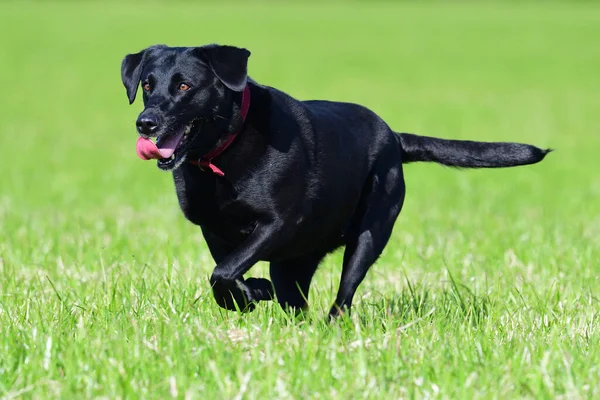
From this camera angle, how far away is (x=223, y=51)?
4.73 meters

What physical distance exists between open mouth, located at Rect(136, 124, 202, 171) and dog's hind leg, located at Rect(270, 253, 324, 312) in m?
1.14

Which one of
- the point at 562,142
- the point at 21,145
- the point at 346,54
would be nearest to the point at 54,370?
the point at 21,145

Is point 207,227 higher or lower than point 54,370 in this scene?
higher

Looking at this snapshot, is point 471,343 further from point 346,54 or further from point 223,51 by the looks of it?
point 346,54

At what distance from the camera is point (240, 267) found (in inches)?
185

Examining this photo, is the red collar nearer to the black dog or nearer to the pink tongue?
the black dog

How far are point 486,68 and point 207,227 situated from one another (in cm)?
3116

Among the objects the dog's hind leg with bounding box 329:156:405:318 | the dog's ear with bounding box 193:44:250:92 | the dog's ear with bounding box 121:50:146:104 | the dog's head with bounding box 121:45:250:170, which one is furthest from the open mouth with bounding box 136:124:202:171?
the dog's hind leg with bounding box 329:156:405:318

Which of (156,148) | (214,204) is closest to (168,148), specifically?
(156,148)

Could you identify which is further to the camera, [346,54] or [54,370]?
[346,54]

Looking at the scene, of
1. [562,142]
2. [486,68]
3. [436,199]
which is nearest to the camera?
[436,199]

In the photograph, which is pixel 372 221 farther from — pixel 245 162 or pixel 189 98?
pixel 189 98

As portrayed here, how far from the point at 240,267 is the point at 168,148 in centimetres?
64

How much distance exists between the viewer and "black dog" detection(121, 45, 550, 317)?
467cm
